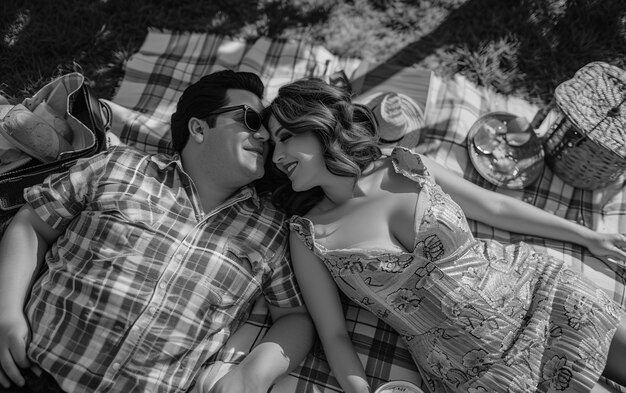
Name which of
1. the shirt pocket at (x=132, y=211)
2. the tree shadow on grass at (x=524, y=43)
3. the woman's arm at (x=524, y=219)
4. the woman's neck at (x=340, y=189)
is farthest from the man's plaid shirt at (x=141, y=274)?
the tree shadow on grass at (x=524, y=43)

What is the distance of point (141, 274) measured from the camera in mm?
2607

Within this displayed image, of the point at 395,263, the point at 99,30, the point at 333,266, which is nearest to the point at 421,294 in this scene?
the point at 395,263

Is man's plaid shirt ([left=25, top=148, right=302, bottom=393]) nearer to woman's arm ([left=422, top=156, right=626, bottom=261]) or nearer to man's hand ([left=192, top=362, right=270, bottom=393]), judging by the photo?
man's hand ([left=192, top=362, right=270, bottom=393])

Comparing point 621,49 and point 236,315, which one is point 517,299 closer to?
point 236,315

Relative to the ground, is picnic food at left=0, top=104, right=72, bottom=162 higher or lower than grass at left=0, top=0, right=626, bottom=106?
lower

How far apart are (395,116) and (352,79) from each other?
664mm

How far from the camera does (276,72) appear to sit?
383 centimetres

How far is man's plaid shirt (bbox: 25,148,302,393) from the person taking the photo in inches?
100

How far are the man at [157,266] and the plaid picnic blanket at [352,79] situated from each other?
281mm

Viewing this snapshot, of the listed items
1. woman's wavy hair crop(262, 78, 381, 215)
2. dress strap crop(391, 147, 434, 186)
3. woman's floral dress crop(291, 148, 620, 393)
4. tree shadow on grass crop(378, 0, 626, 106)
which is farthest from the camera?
tree shadow on grass crop(378, 0, 626, 106)

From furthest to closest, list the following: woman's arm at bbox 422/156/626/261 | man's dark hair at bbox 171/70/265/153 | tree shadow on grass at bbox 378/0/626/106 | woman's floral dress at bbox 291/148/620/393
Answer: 1. tree shadow on grass at bbox 378/0/626/106
2. woman's arm at bbox 422/156/626/261
3. man's dark hair at bbox 171/70/265/153
4. woman's floral dress at bbox 291/148/620/393

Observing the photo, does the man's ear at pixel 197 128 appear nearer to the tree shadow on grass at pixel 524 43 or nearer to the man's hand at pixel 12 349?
the man's hand at pixel 12 349

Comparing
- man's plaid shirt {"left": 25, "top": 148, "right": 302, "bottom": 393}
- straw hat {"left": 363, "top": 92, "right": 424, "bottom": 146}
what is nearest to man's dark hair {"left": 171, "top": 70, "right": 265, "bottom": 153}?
man's plaid shirt {"left": 25, "top": 148, "right": 302, "bottom": 393}

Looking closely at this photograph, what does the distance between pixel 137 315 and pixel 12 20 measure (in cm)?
308
